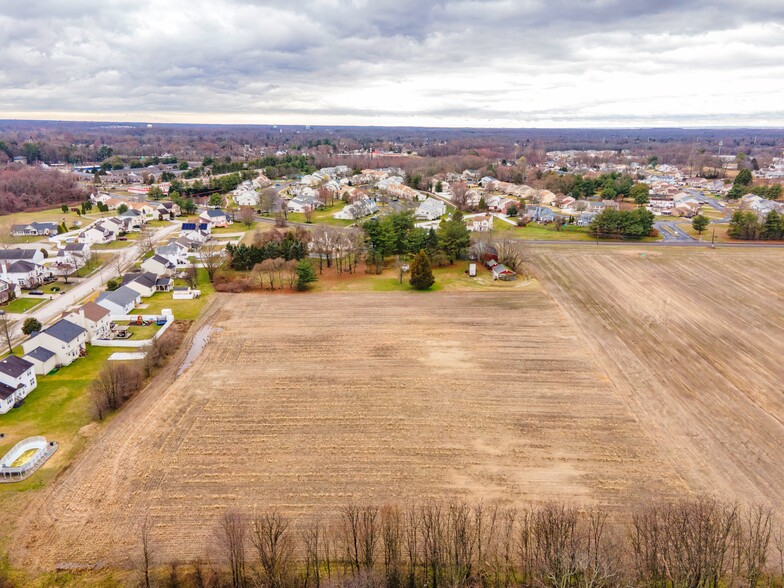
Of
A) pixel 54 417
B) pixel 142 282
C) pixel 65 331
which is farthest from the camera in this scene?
pixel 142 282

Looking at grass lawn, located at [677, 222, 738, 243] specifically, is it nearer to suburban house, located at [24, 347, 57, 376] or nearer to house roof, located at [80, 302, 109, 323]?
house roof, located at [80, 302, 109, 323]

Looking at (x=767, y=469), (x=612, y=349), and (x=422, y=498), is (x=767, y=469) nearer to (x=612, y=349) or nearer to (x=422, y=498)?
(x=612, y=349)

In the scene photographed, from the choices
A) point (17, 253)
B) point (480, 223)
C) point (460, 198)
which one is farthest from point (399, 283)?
point (460, 198)

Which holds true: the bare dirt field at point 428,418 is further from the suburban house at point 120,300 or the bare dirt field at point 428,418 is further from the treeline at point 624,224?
the treeline at point 624,224

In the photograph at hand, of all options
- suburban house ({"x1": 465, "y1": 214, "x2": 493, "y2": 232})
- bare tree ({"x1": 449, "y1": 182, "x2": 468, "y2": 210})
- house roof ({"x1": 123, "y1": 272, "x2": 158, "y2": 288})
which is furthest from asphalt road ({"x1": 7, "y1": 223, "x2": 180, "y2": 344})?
bare tree ({"x1": 449, "y1": 182, "x2": 468, "y2": 210})

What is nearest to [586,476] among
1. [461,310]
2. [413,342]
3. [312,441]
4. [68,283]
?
[312,441]

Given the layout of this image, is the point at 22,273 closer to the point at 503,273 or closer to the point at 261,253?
the point at 261,253

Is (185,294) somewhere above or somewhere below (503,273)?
below
